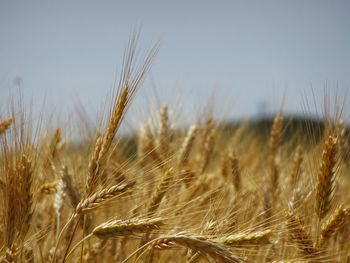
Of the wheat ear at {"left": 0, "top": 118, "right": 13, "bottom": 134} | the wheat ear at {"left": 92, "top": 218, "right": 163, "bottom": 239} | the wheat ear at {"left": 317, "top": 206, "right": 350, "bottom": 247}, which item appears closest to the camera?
the wheat ear at {"left": 92, "top": 218, "right": 163, "bottom": 239}

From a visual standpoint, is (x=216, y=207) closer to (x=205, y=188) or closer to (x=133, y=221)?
(x=133, y=221)

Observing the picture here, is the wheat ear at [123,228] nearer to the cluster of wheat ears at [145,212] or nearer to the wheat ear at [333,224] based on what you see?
the cluster of wheat ears at [145,212]

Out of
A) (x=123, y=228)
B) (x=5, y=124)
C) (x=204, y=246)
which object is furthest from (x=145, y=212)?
(x=5, y=124)

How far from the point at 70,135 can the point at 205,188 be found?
2.82 ft

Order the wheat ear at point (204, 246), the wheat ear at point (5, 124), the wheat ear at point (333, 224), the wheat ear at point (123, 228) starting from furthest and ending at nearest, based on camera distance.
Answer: the wheat ear at point (5, 124)
the wheat ear at point (333, 224)
the wheat ear at point (123, 228)
the wheat ear at point (204, 246)

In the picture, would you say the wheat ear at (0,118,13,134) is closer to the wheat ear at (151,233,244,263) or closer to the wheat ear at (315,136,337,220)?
the wheat ear at (151,233,244,263)

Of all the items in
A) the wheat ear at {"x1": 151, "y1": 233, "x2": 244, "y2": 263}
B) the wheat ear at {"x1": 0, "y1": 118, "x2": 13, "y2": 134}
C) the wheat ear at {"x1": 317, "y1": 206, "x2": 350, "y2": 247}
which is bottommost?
the wheat ear at {"x1": 317, "y1": 206, "x2": 350, "y2": 247}

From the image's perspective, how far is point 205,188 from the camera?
2852 mm

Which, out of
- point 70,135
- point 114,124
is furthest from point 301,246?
point 70,135

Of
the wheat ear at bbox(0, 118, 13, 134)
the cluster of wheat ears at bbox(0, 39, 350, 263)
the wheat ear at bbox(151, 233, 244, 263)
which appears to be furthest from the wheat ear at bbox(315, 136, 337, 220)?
the wheat ear at bbox(0, 118, 13, 134)

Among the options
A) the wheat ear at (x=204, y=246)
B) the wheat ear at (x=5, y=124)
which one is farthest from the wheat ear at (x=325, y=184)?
the wheat ear at (x=5, y=124)

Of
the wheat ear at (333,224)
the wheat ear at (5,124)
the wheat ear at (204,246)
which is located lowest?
the wheat ear at (333,224)

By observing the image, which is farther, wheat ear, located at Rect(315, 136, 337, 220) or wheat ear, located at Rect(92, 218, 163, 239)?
wheat ear, located at Rect(315, 136, 337, 220)

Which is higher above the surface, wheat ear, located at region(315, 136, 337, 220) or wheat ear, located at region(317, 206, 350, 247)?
wheat ear, located at region(315, 136, 337, 220)
